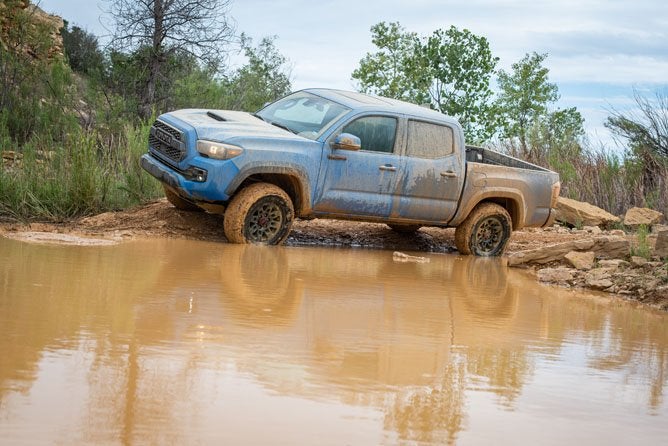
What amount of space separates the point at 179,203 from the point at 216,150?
1755 mm

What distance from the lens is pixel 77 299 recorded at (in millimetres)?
6016

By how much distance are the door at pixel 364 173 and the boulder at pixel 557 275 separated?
2.29 m

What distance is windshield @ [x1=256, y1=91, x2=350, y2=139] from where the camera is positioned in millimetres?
11328

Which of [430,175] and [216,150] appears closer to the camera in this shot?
[216,150]

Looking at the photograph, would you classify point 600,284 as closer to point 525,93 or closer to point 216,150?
point 216,150

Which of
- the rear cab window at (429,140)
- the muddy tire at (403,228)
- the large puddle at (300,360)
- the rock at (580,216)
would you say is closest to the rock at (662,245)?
the large puddle at (300,360)

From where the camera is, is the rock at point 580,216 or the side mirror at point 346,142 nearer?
the side mirror at point 346,142

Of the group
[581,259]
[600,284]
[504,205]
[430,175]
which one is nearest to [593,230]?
[504,205]

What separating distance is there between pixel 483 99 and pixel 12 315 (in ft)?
91.6

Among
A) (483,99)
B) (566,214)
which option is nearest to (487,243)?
(566,214)

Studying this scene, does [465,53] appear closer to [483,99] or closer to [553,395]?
[483,99]

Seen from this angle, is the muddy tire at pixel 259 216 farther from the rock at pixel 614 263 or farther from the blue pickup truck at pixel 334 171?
the rock at pixel 614 263

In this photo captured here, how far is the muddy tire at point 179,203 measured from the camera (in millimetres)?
11617

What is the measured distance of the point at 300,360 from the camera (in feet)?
15.8
